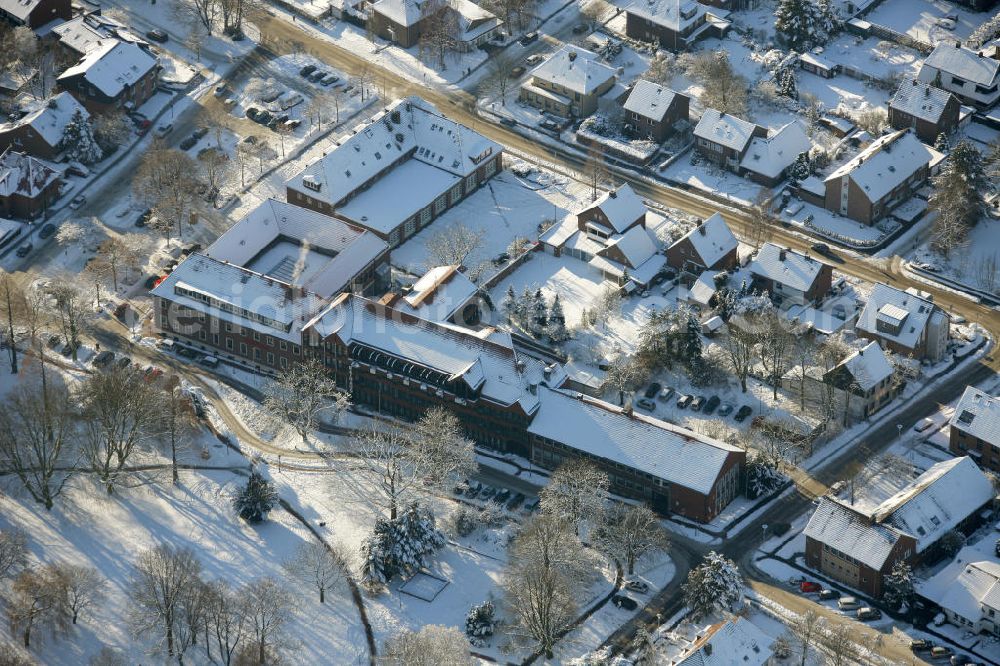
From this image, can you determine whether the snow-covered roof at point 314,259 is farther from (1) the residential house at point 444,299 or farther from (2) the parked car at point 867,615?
(2) the parked car at point 867,615

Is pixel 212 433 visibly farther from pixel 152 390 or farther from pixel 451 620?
pixel 451 620

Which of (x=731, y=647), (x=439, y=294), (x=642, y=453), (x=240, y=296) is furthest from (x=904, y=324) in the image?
(x=240, y=296)

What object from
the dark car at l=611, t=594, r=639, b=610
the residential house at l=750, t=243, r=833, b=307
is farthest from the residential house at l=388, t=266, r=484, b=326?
the dark car at l=611, t=594, r=639, b=610

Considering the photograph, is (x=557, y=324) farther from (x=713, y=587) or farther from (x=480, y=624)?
(x=480, y=624)

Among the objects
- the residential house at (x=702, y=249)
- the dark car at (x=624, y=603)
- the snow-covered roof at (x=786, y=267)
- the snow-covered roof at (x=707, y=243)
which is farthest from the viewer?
the residential house at (x=702, y=249)

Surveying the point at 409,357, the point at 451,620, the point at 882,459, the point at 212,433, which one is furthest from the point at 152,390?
the point at 882,459

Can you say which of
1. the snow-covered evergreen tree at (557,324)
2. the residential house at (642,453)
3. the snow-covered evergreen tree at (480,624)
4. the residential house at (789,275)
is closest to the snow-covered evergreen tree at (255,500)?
the snow-covered evergreen tree at (480,624)
